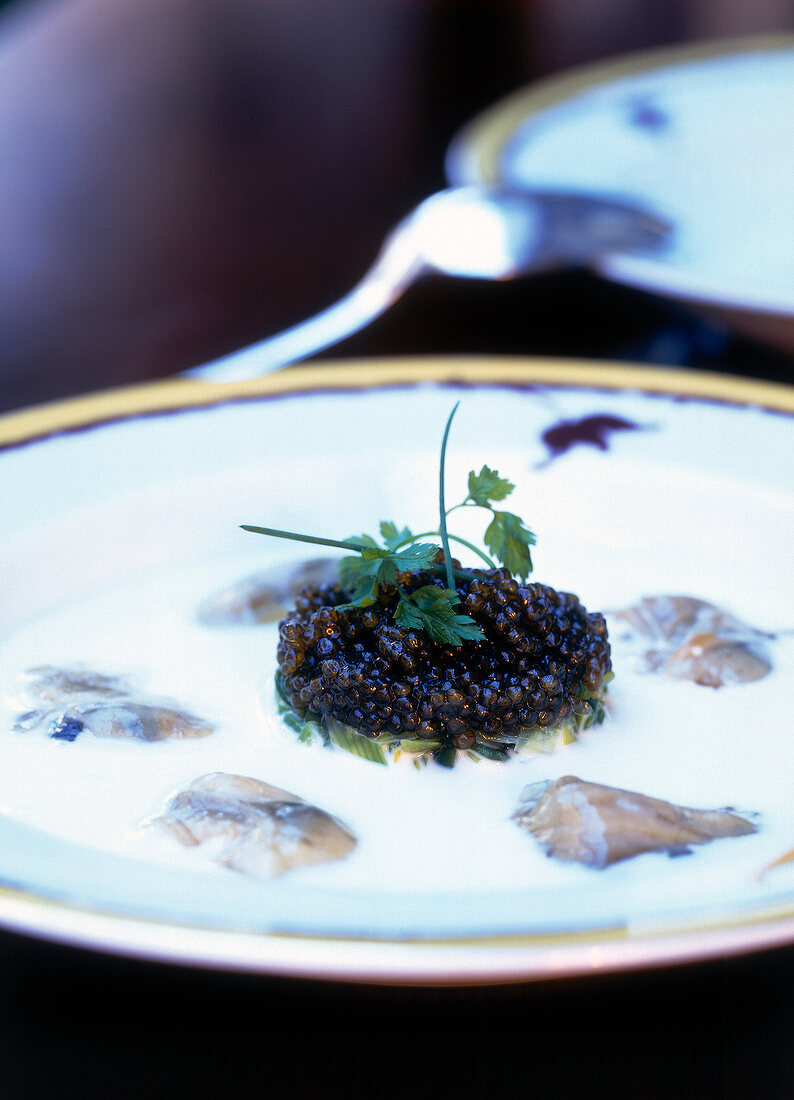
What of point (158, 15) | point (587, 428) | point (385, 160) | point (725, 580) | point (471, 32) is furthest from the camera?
point (471, 32)

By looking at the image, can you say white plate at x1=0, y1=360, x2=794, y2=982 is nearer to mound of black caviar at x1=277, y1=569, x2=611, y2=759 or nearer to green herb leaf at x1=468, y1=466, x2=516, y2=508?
mound of black caviar at x1=277, y1=569, x2=611, y2=759

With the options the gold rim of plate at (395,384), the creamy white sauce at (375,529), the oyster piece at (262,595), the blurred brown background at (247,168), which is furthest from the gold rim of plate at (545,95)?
the oyster piece at (262,595)

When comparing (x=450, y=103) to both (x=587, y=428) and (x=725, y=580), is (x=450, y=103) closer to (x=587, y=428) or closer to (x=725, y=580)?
(x=587, y=428)

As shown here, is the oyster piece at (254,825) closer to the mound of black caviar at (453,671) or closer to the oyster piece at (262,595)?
the mound of black caviar at (453,671)

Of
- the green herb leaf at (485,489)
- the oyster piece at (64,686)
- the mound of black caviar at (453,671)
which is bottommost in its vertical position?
the oyster piece at (64,686)

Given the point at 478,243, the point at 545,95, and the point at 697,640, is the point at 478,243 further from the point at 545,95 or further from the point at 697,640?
the point at 697,640

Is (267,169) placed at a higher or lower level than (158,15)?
lower

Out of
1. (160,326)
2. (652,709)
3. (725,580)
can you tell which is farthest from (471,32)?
(652,709)
